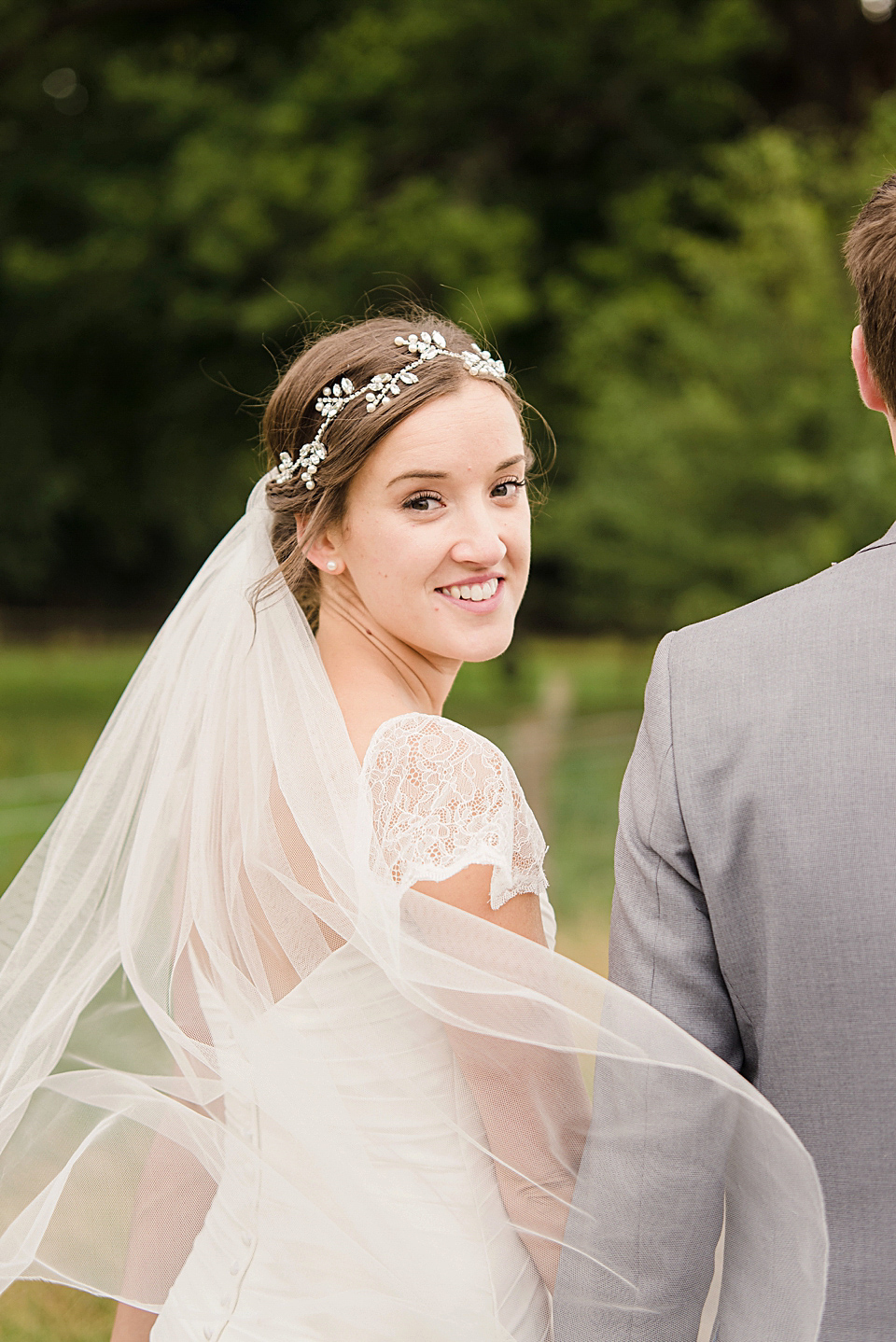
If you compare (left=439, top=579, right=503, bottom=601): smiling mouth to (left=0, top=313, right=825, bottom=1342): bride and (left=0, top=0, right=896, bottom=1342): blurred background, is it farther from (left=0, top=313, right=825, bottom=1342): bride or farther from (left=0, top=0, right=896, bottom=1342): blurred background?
(left=0, top=0, right=896, bottom=1342): blurred background

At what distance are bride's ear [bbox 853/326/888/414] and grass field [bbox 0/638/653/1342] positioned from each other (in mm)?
3353

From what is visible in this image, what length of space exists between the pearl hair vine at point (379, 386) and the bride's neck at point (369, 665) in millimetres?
221

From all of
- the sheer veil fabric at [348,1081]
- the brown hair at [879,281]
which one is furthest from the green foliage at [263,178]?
the brown hair at [879,281]

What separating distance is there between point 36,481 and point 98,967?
16.8 m

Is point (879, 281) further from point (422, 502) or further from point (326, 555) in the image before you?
point (326, 555)

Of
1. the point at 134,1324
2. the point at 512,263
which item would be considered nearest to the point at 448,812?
the point at 134,1324

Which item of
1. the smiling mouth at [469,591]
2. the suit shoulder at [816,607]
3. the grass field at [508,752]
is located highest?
the smiling mouth at [469,591]

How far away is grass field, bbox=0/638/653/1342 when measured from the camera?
12.4 ft

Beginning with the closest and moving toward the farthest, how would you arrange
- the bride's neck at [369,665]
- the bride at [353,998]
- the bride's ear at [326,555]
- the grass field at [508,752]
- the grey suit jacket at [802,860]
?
1. the grey suit jacket at [802,860]
2. the bride at [353,998]
3. the bride's neck at [369,665]
4. the bride's ear at [326,555]
5. the grass field at [508,752]

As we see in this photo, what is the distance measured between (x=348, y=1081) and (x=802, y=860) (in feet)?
2.68

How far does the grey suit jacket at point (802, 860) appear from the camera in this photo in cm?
146

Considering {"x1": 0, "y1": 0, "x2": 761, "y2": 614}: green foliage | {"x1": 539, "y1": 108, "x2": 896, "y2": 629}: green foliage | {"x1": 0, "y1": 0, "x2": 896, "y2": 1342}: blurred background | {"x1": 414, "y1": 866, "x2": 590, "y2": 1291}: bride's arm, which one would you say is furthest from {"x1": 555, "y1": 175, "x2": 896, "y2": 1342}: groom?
{"x1": 0, "y1": 0, "x2": 761, "y2": 614}: green foliage

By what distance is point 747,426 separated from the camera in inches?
384

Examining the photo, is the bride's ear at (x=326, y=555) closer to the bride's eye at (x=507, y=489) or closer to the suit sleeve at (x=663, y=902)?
the bride's eye at (x=507, y=489)
